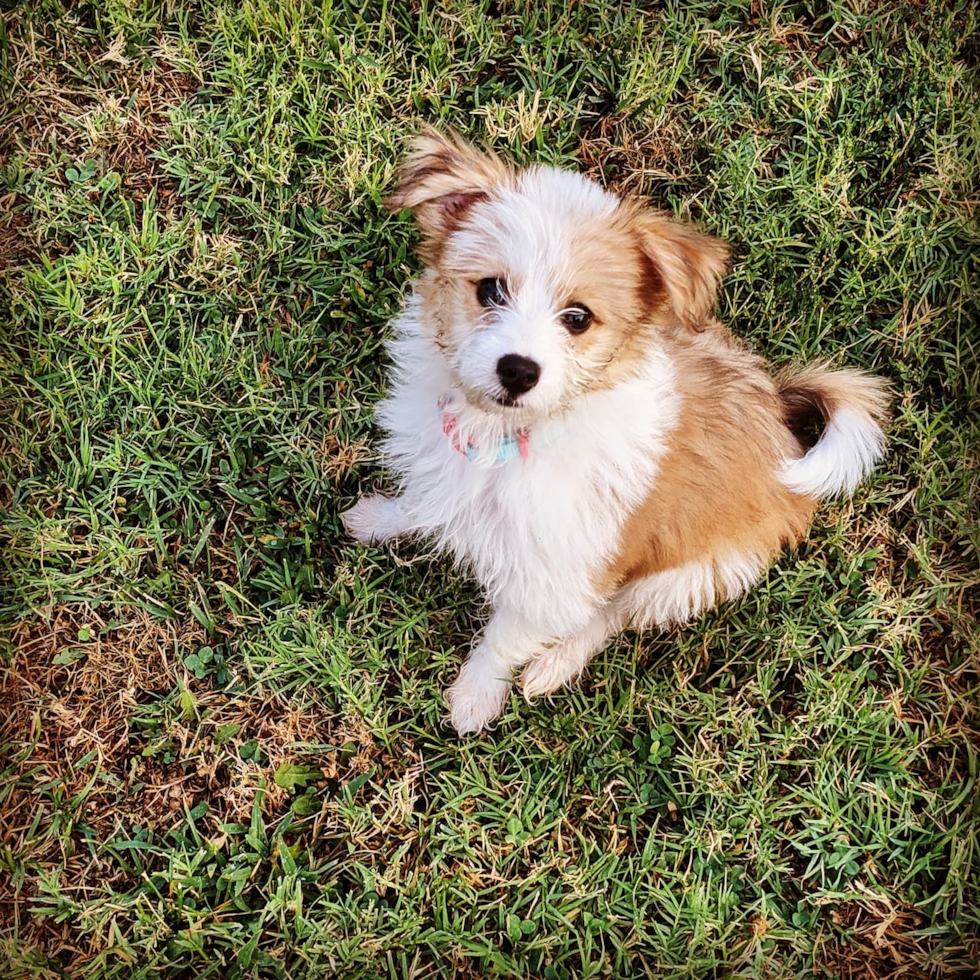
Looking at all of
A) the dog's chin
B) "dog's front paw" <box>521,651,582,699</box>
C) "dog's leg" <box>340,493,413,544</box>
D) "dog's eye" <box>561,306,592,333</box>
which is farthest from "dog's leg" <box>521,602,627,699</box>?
"dog's eye" <box>561,306,592,333</box>

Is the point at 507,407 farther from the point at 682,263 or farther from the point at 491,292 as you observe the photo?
the point at 682,263

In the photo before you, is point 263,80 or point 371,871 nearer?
point 371,871

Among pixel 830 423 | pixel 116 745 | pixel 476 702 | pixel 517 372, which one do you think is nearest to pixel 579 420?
pixel 517 372

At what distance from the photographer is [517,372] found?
1.93 metres

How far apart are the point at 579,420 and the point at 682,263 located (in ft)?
1.56

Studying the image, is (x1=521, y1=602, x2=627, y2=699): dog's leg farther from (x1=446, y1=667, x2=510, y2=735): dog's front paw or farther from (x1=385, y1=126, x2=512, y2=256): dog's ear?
(x1=385, y1=126, x2=512, y2=256): dog's ear

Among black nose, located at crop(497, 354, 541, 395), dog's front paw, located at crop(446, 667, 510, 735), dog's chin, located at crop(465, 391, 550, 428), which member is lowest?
dog's front paw, located at crop(446, 667, 510, 735)

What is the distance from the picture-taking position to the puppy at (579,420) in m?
2.02

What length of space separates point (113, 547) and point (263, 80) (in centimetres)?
201

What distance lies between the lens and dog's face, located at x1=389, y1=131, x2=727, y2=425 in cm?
197

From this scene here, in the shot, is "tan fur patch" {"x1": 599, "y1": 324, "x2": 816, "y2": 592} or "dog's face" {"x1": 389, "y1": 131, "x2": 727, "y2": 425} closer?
"dog's face" {"x1": 389, "y1": 131, "x2": 727, "y2": 425}

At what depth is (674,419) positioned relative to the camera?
91.6 inches

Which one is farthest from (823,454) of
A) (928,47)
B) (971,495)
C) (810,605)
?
(928,47)

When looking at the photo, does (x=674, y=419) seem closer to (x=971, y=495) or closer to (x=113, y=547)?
(x=971, y=495)
